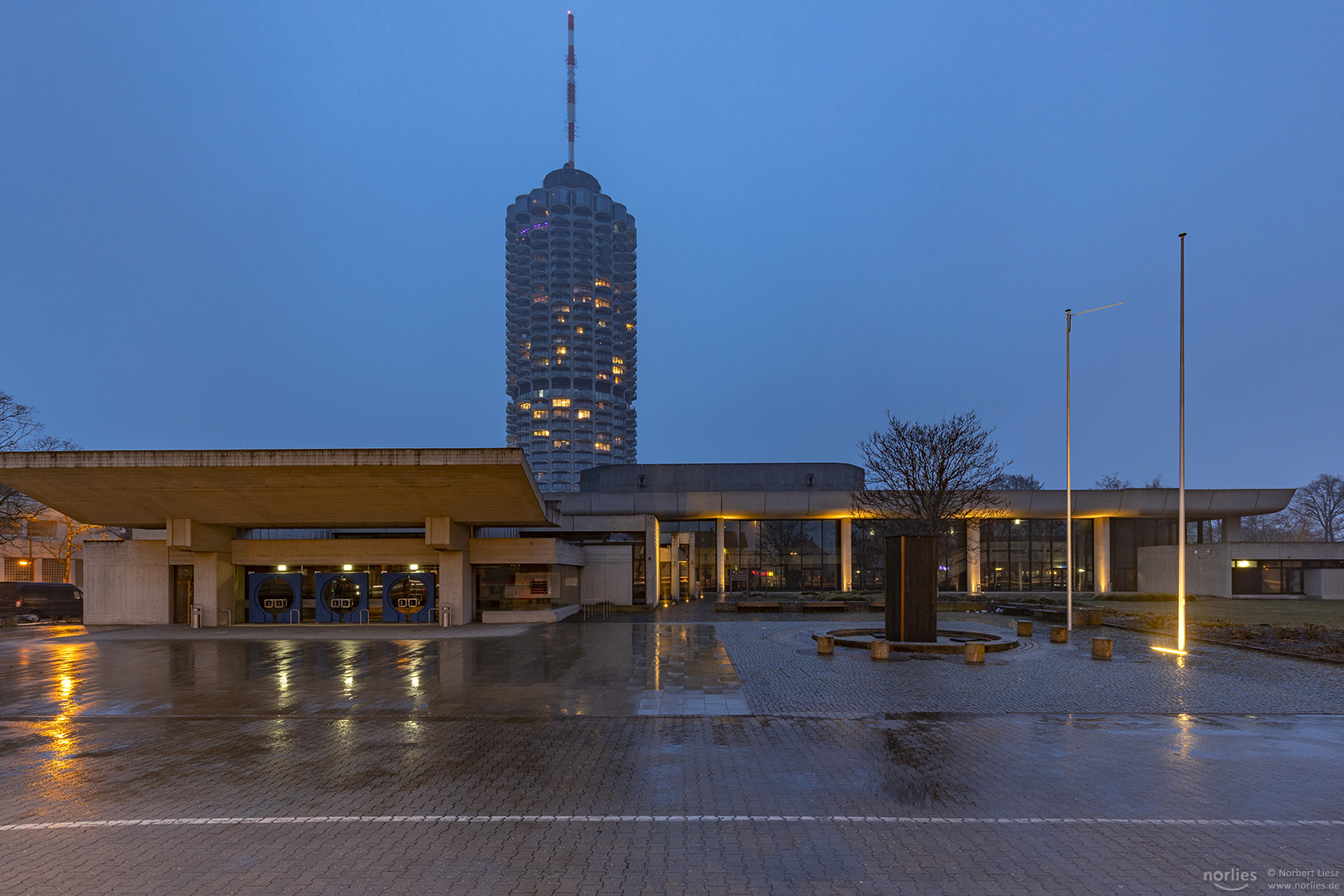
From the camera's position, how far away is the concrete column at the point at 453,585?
102 feet

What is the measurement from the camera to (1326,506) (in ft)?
263

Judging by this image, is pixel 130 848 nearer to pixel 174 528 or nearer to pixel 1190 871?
pixel 1190 871

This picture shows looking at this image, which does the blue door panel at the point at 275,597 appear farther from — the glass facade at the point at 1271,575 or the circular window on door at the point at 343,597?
the glass facade at the point at 1271,575

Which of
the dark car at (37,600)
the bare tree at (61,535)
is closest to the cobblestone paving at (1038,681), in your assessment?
the dark car at (37,600)

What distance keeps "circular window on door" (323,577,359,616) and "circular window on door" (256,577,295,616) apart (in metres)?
1.79

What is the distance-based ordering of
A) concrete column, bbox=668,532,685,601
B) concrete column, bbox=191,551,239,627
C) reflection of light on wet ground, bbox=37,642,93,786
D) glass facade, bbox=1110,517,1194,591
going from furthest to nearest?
glass facade, bbox=1110,517,1194,591 → concrete column, bbox=668,532,685,601 → concrete column, bbox=191,551,239,627 → reflection of light on wet ground, bbox=37,642,93,786

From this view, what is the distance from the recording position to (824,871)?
646cm

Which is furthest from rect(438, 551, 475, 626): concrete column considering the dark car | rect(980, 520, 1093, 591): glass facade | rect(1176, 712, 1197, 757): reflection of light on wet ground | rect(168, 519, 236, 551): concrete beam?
rect(980, 520, 1093, 591): glass facade

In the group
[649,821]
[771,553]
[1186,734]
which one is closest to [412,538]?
[649,821]

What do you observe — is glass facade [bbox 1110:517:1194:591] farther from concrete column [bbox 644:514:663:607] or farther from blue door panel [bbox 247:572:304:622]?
blue door panel [bbox 247:572:304:622]

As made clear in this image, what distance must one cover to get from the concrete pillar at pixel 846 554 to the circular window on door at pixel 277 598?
1448 inches

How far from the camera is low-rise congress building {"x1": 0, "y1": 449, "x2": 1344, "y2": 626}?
26500mm

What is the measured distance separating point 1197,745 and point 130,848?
14165 mm

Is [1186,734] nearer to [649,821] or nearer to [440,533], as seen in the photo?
[649,821]
